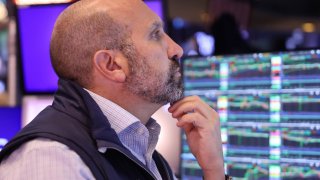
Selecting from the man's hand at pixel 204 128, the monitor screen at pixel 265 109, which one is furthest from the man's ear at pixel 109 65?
the monitor screen at pixel 265 109

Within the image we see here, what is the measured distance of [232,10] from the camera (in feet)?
13.8

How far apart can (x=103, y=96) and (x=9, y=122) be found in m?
0.82

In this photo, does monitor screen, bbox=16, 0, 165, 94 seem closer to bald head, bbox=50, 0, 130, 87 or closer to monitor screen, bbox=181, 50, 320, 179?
monitor screen, bbox=181, 50, 320, 179

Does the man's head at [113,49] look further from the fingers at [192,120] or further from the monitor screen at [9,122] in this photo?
the monitor screen at [9,122]

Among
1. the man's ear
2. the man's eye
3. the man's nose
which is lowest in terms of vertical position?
the man's ear

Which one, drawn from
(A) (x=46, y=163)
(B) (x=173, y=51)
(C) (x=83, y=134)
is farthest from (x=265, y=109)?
(A) (x=46, y=163)

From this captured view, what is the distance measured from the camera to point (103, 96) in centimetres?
120

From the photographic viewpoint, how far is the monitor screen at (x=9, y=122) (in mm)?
1865

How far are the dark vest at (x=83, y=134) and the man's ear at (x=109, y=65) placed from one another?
7cm

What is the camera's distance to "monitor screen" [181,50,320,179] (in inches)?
57.9

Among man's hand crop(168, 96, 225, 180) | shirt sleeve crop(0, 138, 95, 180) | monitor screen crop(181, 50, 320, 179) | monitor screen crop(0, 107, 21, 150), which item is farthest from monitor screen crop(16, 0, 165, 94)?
shirt sleeve crop(0, 138, 95, 180)

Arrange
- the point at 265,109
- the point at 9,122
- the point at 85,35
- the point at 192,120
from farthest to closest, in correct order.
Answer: the point at 9,122 < the point at 265,109 < the point at 192,120 < the point at 85,35

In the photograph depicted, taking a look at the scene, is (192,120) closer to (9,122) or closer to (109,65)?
(109,65)

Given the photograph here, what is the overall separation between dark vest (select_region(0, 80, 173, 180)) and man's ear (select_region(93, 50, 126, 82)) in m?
0.07
